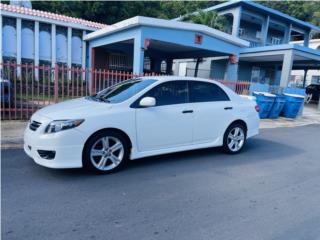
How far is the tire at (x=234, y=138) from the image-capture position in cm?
575

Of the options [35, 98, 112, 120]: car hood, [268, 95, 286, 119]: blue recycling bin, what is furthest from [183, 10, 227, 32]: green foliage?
[35, 98, 112, 120]: car hood

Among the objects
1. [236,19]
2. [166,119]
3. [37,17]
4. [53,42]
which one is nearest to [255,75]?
[236,19]

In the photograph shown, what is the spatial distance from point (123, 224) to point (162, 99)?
2.48m

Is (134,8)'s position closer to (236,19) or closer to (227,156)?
(236,19)

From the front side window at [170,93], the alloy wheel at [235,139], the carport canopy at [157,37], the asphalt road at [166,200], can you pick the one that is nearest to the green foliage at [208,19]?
the carport canopy at [157,37]

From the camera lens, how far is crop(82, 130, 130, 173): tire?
4.14 metres

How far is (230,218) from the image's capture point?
3.19 meters

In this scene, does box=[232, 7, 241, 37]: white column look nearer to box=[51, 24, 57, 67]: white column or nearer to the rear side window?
box=[51, 24, 57, 67]: white column

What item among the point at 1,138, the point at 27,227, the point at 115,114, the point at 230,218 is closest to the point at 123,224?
the point at 27,227

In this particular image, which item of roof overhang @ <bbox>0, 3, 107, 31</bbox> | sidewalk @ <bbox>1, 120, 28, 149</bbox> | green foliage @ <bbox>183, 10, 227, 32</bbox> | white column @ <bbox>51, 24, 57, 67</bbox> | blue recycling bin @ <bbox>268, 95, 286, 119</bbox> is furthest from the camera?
green foliage @ <bbox>183, 10, 227, 32</bbox>

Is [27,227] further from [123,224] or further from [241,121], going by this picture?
[241,121]

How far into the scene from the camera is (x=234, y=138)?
588 cm

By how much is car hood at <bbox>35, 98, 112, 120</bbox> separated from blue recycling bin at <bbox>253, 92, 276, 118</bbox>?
28.8 ft

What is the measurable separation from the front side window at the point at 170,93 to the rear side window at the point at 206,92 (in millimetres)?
170
